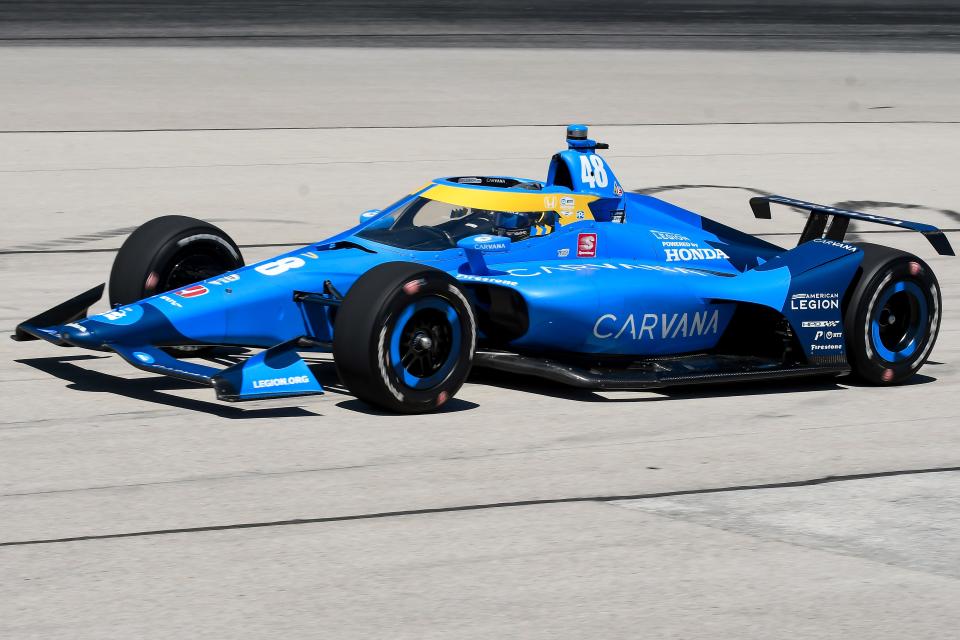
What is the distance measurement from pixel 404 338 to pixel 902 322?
312cm

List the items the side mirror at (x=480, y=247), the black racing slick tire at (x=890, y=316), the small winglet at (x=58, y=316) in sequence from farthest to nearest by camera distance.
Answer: the black racing slick tire at (x=890, y=316), the side mirror at (x=480, y=247), the small winglet at (x=58, y=316)

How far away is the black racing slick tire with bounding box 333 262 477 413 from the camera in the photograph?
7.46m

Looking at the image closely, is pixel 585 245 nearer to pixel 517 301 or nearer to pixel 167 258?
pixel 517 301

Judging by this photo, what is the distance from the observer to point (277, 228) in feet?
46.6

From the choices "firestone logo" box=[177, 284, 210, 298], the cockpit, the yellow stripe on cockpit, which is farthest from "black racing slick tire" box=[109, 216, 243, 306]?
the yellow stripe on cockpit

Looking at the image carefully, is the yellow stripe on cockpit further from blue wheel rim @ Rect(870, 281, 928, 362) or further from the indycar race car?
blue wheel rim @ Rect(870, 281, 928, 362)

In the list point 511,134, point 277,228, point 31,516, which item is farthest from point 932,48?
point 31,516

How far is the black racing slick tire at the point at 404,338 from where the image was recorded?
7457 millimetres

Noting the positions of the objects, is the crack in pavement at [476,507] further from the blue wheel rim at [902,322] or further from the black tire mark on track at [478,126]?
the black tire mark on track at [478,126]

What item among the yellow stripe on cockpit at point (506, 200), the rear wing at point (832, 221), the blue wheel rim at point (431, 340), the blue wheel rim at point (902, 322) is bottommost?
the blue wheel rim at point (431, 340)

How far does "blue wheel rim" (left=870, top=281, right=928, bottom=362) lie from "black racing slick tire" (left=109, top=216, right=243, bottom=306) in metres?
3.71

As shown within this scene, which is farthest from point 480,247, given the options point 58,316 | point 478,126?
point 478,126

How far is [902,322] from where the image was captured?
9.08m

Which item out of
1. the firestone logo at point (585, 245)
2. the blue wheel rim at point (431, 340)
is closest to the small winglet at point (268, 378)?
the blue wheel rim at point (431, 340)
